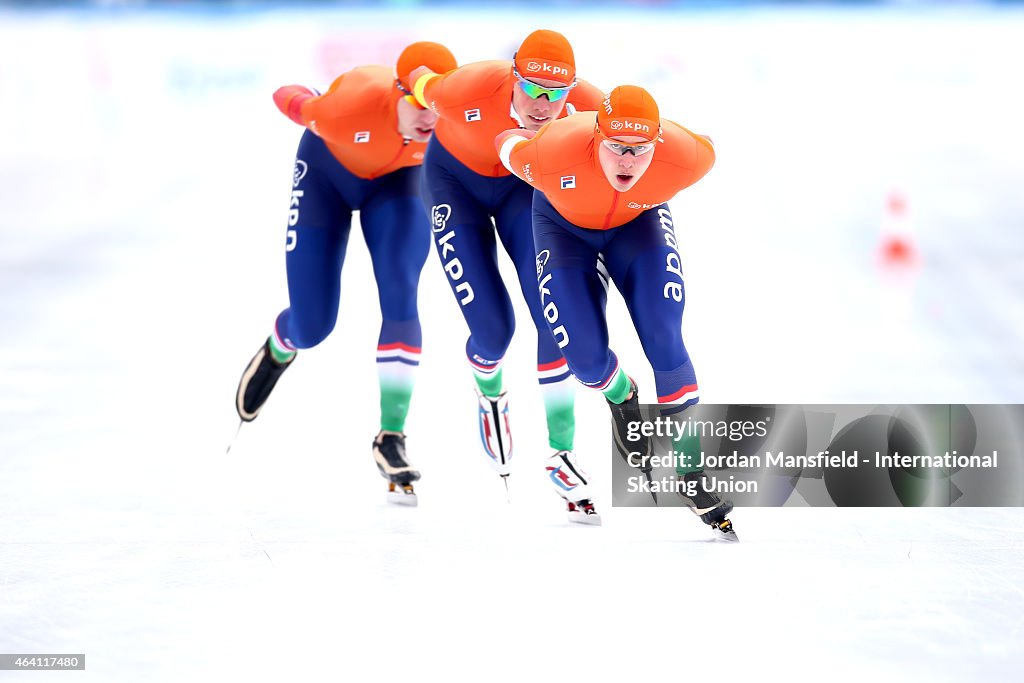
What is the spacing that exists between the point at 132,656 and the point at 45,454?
2009 mm

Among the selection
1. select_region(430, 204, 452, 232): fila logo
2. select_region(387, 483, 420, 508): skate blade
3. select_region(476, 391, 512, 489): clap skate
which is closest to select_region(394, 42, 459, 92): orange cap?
select_region(430, 204, 452, 232): fila logo

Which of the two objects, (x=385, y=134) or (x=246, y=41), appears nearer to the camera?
(x=385, y=134)

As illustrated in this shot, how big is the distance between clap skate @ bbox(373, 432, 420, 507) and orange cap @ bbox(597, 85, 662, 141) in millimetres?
1544

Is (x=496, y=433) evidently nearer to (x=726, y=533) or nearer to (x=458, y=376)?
(x=726, y=533)

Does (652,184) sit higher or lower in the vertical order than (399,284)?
higher

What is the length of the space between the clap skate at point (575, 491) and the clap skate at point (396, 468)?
0.54 meters

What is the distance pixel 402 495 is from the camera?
183 inches

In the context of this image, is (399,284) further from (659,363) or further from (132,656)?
(132,656)

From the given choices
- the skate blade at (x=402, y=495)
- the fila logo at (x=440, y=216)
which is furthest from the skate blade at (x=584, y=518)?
the fila logo at (x=440, y=216)

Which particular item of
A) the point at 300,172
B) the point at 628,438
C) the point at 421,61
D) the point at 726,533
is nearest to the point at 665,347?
the point at 628,438

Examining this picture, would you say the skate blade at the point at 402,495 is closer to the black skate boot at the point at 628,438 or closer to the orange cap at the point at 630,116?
the black skate boot at the point at 628,438

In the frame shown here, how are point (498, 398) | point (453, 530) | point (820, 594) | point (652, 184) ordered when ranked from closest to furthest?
point (820, 594), point (652, 184), point (453, 530), point (498, 398)

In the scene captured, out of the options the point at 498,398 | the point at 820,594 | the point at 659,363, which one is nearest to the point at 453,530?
the point at 498,398

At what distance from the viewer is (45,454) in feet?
16.6
